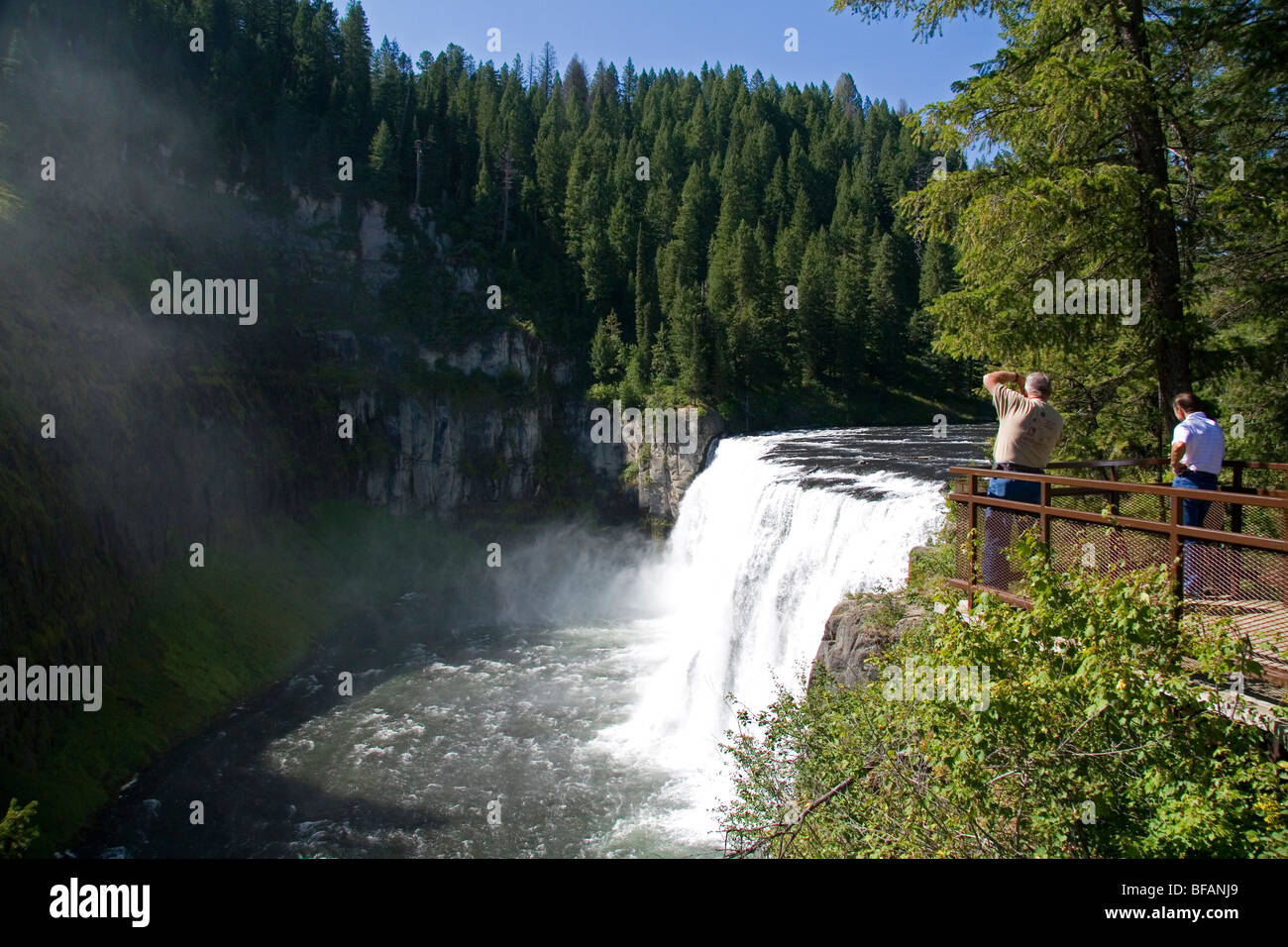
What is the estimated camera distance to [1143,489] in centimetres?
681

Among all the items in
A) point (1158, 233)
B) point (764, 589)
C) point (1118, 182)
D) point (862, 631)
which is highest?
point (1118, 182)

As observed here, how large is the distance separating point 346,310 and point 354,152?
17.5m

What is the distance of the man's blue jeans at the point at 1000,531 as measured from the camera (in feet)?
26.6

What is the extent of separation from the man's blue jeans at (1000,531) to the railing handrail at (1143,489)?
223 millimetres

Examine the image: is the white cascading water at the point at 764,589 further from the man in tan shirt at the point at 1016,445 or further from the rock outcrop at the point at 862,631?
the man in tan shirt at the point at 1016,445

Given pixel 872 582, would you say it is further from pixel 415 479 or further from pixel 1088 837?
pixel 415 479

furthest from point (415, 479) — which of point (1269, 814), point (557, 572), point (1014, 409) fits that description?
point (1269, 814)

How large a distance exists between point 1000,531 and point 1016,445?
3.31ft

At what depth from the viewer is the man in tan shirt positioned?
323 inches

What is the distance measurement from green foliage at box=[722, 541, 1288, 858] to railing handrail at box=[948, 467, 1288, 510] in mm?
753

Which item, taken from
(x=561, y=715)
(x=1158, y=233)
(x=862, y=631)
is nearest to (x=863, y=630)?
(x=862, y=631)

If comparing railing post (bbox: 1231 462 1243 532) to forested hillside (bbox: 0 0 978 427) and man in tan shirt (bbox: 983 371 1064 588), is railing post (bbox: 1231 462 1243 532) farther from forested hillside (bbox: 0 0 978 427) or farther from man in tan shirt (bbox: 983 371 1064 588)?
forested hillside (bbox: 0 0 978 427)

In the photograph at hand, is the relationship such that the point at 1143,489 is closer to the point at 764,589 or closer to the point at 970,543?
the point at 970,543
